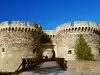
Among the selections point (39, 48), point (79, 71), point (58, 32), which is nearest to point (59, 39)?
point (58, 32)

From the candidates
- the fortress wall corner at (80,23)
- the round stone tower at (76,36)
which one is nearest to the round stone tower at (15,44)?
the round stone tower at (76,36)

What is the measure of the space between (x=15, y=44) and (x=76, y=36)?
696cm

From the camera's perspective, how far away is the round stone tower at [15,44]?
2034 cm

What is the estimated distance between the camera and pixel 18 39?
20422 millimetres

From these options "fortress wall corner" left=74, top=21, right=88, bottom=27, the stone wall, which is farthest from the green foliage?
the stone wall

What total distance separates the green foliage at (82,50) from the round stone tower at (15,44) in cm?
520

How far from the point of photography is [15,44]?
2042cm

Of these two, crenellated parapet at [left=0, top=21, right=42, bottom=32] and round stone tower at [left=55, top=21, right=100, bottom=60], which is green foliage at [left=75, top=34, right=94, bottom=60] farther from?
crenellated parapet at [left=0, top=21, right=42, bottom=32]

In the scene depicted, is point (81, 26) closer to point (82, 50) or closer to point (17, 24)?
point (82, 50)

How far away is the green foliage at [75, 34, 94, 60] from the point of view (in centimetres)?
1816

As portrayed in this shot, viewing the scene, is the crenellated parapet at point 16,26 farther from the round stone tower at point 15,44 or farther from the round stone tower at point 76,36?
the round stone tower at point 76,36

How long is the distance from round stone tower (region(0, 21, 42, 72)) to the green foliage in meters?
5.20

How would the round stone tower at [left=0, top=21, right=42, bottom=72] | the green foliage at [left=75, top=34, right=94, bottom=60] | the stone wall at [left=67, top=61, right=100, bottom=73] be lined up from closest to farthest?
the stone wall at [left=67, top=61, right=100, bottom=73] → the green foliage at [left=75, top=34, right=94, bottom=60] → the round stone tower at [left=0, top=21, right=42, bottom=72]

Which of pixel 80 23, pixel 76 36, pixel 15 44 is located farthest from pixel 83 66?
pixel 15 44
